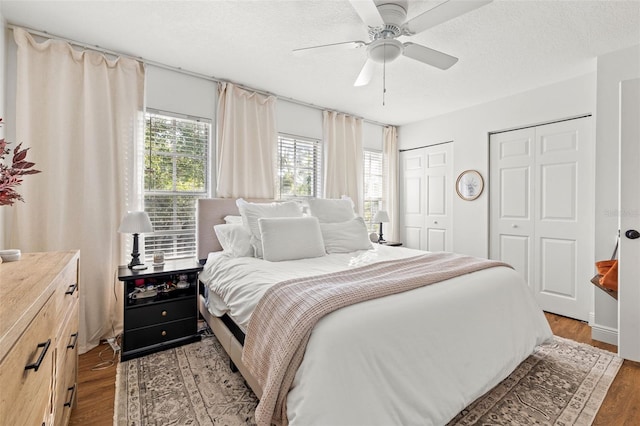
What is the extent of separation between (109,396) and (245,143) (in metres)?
2.56

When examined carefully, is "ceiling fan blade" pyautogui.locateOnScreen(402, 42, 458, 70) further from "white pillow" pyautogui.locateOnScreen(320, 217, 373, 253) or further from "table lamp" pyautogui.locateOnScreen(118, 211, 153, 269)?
"table lamp" pyautogui.locateOnScreen(118, 211, 153, 269)

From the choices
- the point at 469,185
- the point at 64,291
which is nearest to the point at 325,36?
the point at 64,291

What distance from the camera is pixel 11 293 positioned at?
93 centimetres

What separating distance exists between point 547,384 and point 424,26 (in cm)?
252

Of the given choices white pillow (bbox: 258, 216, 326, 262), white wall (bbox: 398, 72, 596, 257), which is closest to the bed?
white pillow (bbox: 258, 216, 326, 262)

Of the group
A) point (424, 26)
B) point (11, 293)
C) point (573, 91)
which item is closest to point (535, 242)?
point (573, 91)

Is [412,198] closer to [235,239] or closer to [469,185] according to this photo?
[469,185]

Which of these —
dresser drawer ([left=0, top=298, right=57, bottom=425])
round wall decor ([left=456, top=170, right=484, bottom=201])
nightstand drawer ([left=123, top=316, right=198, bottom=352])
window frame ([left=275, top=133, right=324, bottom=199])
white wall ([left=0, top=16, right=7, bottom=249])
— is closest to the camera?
dresser drawer ([left=0, top=298, right=57, bottom=425])

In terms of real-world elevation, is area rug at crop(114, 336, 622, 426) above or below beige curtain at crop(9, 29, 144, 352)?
below

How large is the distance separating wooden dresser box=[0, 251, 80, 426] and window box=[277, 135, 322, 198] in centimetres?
259

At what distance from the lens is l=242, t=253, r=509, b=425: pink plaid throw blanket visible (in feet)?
4.17

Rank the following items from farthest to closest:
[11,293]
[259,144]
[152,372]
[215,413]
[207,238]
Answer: [259,144]
[207,238]
[152,372]
[215,413]
[11,293]

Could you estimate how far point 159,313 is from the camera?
2.46m

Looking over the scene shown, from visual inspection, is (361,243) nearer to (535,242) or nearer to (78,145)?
(535,242)
